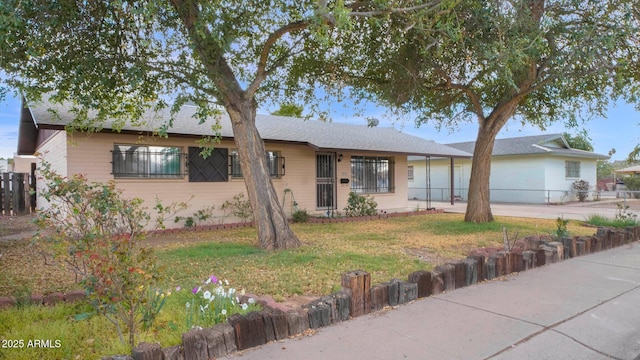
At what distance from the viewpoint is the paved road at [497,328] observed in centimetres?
305

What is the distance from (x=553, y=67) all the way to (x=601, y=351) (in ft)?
25.0

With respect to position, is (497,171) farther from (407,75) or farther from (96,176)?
(96,176)

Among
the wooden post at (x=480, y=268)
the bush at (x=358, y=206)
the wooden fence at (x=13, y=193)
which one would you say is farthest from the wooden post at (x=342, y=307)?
the wooden fence at (x=13, y=193)

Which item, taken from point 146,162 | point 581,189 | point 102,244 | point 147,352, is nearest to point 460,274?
point 147,352

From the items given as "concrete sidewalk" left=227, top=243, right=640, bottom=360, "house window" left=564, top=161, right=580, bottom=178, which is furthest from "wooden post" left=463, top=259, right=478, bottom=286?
"house window" left=564, top=161, right=580, bottom=178

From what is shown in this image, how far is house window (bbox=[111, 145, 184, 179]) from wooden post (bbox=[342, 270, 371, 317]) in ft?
28.0

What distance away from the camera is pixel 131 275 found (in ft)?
9.78

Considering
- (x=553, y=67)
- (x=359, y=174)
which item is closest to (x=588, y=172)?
(x=359, y=174)

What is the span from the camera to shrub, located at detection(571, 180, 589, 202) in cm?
2234

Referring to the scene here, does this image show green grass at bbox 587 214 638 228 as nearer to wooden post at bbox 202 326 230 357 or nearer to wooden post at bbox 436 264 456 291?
wooden post at bbox 436 264 456 291

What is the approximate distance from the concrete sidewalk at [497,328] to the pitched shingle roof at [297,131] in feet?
24.4

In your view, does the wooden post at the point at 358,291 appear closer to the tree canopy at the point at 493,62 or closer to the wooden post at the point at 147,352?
the wooden post at the point at 147,352

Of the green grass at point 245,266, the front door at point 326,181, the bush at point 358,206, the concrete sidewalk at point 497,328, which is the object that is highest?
the front door at point 326,181

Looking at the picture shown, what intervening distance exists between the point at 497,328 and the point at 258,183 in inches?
203
